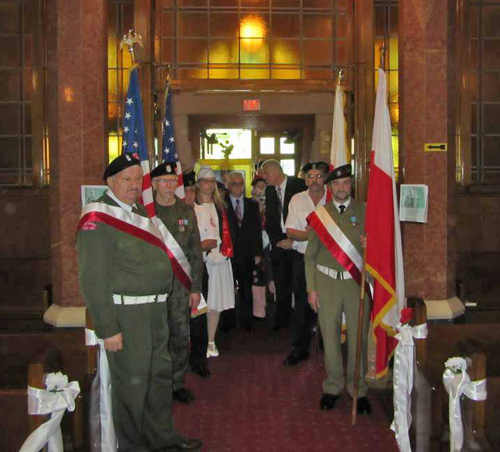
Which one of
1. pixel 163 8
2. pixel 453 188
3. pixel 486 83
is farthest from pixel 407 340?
pixel 163 8

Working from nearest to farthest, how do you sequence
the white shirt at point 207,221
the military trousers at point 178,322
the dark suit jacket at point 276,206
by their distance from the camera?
the military trousers at point 178,322 < the white shirt at point 207,221 < the dark suit jacket at point 276,206

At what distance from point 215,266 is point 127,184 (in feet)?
8.12

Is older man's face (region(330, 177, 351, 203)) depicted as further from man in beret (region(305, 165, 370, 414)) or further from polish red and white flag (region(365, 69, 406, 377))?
polish red and white flag (region(365, 69, 406, 377))

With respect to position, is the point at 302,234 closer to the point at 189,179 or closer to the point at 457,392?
the point at 189,179

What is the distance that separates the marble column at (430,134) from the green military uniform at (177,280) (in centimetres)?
201

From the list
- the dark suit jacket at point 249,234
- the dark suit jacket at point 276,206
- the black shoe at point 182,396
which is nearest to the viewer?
the black shoe at point 182,396

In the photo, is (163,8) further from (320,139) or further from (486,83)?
(486,83)

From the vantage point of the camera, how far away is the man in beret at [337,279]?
4.81 meters

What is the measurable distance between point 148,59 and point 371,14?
236 cm

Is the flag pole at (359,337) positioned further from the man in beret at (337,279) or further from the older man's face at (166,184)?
the older man's face at (166,184)

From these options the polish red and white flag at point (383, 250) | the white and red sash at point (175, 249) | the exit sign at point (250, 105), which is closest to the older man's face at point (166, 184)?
the white and red sash at point (175, 249)

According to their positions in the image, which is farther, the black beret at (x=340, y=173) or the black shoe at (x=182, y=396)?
the black shoe at (x=182, y=396)

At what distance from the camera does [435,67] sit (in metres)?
5.97

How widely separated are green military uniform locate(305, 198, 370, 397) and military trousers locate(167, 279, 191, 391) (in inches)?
33.8
